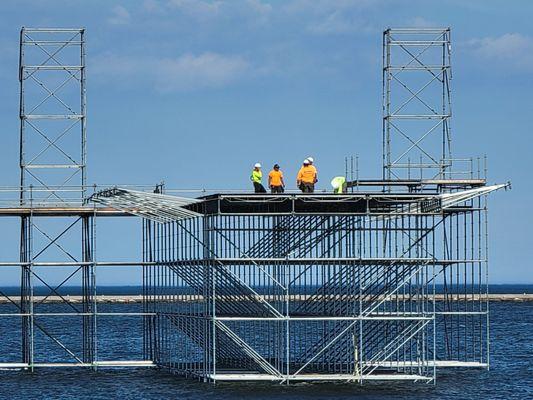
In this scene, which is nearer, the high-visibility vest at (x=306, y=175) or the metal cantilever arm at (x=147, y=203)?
the metal cantilever arm at (x=147, y=203)

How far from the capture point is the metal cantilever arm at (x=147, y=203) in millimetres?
59719

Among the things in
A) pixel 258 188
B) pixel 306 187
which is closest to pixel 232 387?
pixel 258 188

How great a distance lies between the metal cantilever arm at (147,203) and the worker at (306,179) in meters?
4.73

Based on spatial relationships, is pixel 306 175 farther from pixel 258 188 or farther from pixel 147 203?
pixel 147 203

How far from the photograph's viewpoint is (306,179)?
206ft

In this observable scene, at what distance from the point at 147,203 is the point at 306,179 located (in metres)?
6.79

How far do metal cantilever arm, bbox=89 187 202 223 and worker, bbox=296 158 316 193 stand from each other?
4734 mm

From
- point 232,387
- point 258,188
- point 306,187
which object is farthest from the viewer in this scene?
point 306,187

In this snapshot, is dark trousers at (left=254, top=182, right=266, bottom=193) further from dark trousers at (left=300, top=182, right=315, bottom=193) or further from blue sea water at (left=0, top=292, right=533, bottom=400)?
blue sea water at (left=0, top=292, right=533, bottom=400)

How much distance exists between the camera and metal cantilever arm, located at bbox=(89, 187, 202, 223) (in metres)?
59.7

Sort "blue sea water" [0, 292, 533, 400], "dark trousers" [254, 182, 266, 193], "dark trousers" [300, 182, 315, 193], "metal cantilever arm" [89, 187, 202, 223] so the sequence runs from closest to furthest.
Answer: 1. "blue sea water" [0, 292, 533, 400]
2. "metal cantilever arm" [89, 187, 202, 223]
3. "dark trousers" [254, 182, 266, 193]
4. "dark trousers" [300, 182, 315, 193]

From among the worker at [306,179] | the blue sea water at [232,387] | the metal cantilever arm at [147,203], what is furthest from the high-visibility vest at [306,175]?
the blue sea water at [232,387]

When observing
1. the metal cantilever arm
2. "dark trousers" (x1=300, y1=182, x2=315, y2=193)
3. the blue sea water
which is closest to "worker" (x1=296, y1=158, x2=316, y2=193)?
"dark trousers" (x1=300, y1=182, x2=315, y2=193)

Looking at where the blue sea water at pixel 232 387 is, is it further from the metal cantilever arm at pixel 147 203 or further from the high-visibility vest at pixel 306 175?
the high-visibility vest at pixel 306 175
